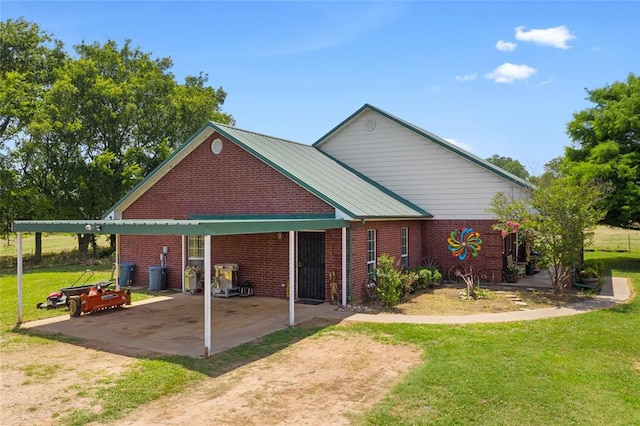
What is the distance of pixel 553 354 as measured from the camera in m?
9.45

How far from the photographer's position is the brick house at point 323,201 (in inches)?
591

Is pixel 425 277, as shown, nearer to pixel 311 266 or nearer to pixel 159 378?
pixel 311 266

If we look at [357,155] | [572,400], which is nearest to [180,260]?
[357,155]

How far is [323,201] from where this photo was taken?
47.3 ft

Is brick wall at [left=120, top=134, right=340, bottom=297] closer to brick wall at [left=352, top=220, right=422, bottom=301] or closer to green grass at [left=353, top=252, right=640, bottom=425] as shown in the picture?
brick wall at [left=352, top=220, right=422, bottom=301]

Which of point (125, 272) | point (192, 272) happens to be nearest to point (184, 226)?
point (192, 272)

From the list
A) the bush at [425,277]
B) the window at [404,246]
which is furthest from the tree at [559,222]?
the window at [404,246]

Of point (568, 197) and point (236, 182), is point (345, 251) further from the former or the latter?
point (568, 197)

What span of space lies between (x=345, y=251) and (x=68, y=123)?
2495 cm

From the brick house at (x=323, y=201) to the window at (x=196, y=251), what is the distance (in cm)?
4

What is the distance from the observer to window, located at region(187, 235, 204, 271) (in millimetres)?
17391

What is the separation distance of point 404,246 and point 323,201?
5297 millimetres

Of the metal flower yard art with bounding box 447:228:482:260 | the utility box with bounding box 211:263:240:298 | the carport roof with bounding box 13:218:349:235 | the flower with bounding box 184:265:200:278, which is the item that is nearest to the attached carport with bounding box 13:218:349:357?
the carport roof with bounding box 13:218:349:235

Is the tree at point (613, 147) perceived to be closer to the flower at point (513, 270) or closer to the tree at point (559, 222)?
the flower at point (513, 270)
